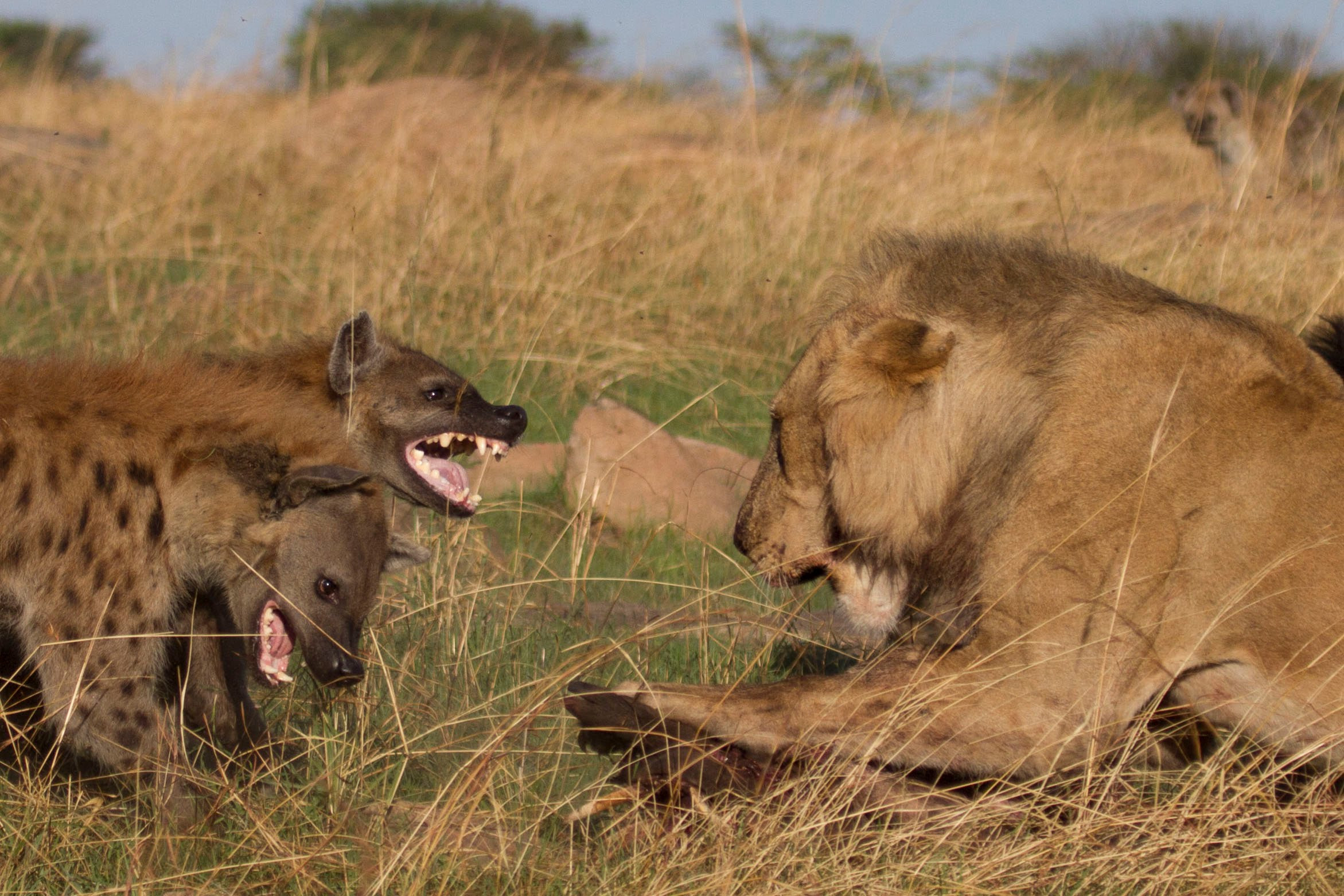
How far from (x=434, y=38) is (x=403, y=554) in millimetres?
16838

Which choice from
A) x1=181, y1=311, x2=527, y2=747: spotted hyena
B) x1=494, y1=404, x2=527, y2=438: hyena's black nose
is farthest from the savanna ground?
x1=494, y1=404, x2=527, y2=438: hyena's black nose

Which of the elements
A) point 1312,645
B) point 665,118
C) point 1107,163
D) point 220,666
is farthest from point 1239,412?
point 665,118

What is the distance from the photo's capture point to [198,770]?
11.6 feet

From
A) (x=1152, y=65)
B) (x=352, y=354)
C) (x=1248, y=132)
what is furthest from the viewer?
(x=1152, y=65)

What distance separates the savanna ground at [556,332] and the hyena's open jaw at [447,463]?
12 cm

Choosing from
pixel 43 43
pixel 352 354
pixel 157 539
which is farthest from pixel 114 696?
pixel 43 43

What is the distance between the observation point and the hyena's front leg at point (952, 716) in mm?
2980

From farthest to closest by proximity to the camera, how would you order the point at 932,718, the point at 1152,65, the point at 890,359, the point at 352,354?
the point at 1152,65, the point at 352,354, the point at 890,359, the point at 932,718

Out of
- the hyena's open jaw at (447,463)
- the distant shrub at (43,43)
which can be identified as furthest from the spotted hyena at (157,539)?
the distant shrub at (43,43)

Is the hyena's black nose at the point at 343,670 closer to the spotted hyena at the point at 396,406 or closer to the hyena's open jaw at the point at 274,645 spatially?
the hyena's open jaw at the point at 274,645

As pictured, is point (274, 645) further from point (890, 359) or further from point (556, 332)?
point (556, 332)

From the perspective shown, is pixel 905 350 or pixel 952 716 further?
pixel 905 350

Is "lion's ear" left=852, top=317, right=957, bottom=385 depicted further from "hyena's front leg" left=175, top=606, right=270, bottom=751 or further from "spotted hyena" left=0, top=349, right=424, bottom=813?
"hyena's front leg" left=175, top=606, right=270, bottom=751

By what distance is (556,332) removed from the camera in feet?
25.5
